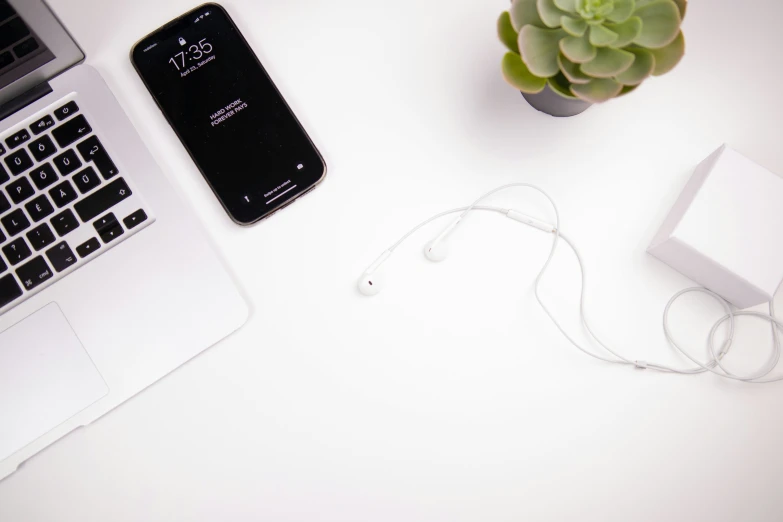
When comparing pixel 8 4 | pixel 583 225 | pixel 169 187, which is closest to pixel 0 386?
pixel 169 187

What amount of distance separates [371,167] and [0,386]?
0.42 m

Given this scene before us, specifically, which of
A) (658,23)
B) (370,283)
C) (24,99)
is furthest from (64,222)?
(658,23)

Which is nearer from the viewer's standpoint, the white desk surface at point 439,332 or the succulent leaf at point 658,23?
the succulent leaf at point 658,23

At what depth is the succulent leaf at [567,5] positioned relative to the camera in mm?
411

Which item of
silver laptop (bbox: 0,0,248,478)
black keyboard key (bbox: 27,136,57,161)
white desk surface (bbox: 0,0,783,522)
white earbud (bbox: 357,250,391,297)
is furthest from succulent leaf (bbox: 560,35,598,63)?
black keyboard key (bbox: 27,136,57,161)

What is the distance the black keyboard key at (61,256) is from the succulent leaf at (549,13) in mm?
475

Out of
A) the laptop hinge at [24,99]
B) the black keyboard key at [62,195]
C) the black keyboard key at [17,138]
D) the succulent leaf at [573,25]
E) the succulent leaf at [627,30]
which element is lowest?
the succulent leaf at [627,30]

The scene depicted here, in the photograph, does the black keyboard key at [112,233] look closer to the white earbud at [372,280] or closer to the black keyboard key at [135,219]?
the black keyboard key at [135,219]

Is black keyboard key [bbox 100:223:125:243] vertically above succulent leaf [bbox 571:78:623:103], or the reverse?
black keyboard key [bbox 100:223:125:243]

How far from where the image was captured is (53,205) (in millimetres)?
471

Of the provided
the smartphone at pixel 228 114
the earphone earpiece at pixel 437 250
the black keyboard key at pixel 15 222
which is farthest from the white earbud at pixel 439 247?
the black keyboard key at pixel 15 222

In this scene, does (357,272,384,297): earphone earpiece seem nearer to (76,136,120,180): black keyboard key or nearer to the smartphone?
the smartphone

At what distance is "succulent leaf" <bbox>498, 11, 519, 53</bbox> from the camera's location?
1.42ft

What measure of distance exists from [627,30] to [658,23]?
3 cm
